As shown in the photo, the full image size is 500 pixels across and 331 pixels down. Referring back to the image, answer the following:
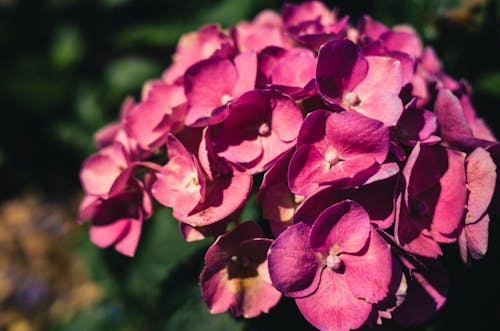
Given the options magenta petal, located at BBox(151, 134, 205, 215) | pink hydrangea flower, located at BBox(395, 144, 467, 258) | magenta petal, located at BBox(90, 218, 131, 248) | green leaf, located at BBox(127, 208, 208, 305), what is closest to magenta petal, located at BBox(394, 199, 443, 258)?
pink hydrangea flower, located at BBox(395, 144, 467, 258)

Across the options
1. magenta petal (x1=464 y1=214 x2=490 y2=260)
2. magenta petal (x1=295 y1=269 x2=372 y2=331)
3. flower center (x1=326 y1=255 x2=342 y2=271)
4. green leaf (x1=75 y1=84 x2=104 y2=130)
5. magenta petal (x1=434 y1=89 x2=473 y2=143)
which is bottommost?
green leaf (x1=75 y1=84 x2=104 y2=130)

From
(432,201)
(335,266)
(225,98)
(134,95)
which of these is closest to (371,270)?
(335,266)

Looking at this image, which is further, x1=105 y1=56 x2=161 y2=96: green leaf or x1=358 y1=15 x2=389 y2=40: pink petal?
x1=105 y1=56 x2=161 y2=96: green leaf

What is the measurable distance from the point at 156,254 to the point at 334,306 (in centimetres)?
85

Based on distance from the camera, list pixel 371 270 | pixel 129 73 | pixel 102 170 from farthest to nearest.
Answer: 1. pixel 129 73
2. pixel 102 170
3. pixel 371 270

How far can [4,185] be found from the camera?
10.1 ft

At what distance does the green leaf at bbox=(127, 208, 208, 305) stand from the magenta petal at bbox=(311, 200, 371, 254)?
617 mm

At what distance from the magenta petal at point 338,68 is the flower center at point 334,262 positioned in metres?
0.25

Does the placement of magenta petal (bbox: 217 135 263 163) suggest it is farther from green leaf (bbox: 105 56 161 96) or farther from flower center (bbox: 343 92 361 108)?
green leaf (bbox: 105 56 161 96)

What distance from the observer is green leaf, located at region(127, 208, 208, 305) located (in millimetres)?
1389

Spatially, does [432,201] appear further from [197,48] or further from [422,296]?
[197,48]

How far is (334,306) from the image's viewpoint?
75cm

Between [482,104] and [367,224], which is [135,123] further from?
[482,104]

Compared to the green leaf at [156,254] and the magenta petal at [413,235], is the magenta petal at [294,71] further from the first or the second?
the green leaf at [156,254]
